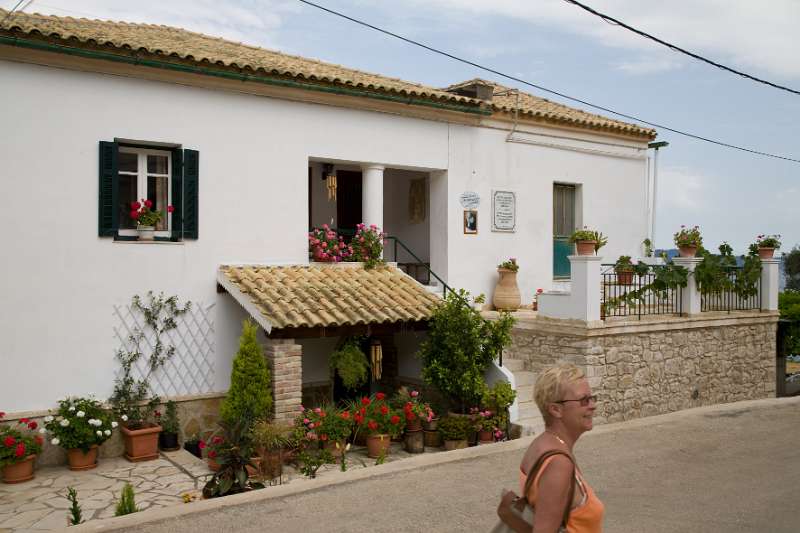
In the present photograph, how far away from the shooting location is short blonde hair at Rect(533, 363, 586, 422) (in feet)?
10.1

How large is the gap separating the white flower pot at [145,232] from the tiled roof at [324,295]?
3.76 feet

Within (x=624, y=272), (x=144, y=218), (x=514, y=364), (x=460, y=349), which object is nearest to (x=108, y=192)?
(x=144, y=218)

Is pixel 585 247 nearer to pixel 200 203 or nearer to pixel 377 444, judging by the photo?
pixel 377 444

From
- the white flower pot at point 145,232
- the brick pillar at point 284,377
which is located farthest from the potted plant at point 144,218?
the brick pillar at point 284,377

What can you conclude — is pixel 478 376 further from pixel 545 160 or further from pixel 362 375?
pixel 545 160

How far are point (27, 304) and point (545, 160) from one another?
1017 centimetres

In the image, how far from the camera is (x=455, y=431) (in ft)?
33.4

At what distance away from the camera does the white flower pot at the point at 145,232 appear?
10.0m

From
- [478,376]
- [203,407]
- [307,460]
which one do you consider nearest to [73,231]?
[203,407]

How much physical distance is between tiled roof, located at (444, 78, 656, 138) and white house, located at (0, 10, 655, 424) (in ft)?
0.48

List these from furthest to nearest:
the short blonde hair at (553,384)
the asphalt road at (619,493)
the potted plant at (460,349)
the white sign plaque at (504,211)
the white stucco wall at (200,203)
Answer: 1. the white sign plaque at (504,211)
2. the potted plant at (460,349)
3. the white stucco wall at (200,203)
4. the asphalt road at (619,493)
5. the short blonde hair at (553,384)

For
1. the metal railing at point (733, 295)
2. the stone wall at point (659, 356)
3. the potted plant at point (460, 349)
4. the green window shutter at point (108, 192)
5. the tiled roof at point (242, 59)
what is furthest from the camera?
the metal railing at point (733, 295)

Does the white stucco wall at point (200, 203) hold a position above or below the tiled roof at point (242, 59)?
below

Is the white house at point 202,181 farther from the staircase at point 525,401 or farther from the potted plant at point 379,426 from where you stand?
the staircase at point 525,401
